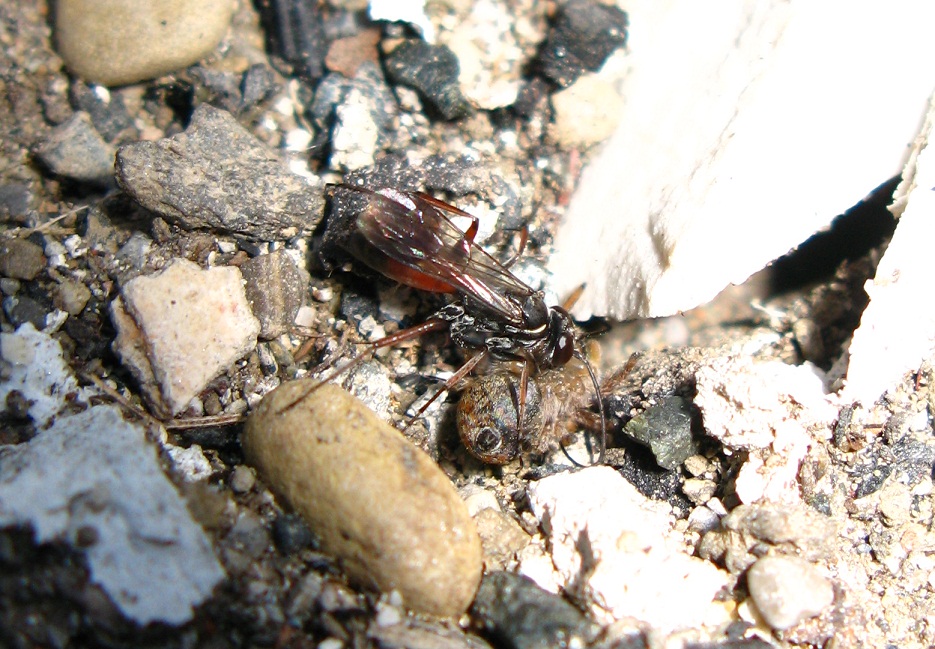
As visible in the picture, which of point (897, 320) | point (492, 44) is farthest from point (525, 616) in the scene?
point (492, 44)

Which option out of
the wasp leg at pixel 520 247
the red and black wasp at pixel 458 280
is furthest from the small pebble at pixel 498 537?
the wasp leg at pixel 520 247

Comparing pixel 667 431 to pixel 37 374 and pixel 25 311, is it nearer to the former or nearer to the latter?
pixel 37 374

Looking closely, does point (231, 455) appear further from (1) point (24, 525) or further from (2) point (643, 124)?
(2) point (643, 124)

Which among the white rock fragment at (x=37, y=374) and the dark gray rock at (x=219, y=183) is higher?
the dark gray rock at (x=219, y=183)

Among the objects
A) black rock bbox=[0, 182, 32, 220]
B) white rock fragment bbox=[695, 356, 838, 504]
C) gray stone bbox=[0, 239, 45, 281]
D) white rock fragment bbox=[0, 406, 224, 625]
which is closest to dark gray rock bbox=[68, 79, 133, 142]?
black rock bbox=[0, 182, 32, 220]

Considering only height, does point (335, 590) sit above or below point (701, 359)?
below

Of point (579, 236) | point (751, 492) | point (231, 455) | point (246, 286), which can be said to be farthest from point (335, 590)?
point (579, 236)

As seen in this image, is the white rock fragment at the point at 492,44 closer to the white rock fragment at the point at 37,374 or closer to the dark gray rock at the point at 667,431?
the dark gray rock at the point at 667,431
